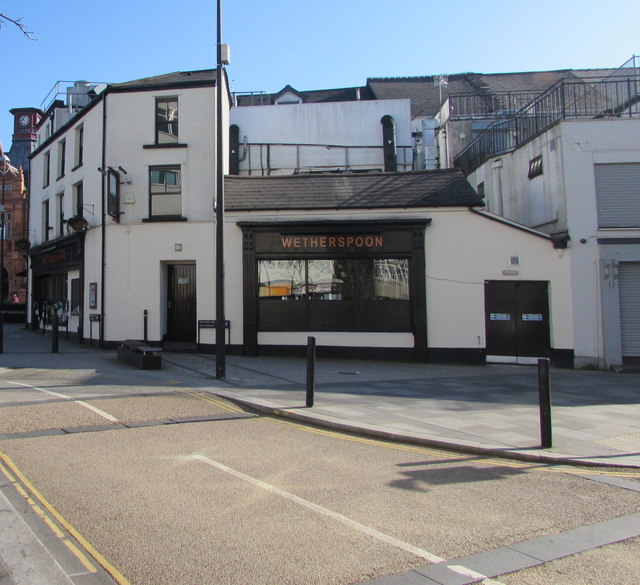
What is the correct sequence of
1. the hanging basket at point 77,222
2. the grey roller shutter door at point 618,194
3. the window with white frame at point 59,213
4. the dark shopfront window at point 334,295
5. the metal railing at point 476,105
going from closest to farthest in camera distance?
the grey roller shutter door at point 618,194, the dark shopfront window at point 334,295, the hanging basket at point 77,222, the window with white frame at point 59,213, the metal railing at point 476,105

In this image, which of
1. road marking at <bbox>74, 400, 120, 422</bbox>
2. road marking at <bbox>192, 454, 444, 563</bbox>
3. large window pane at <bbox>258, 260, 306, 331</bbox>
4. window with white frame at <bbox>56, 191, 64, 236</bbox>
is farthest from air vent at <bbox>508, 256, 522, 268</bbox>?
window with white frame at <bbox>56, 191, 64, 236</bbox>

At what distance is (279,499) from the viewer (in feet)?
15.7

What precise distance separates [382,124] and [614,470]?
19.2 meters

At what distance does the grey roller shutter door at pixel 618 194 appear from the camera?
49.3 feet

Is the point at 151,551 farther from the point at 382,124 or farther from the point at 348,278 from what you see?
the point at 382,124

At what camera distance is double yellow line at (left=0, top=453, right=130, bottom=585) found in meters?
3.47

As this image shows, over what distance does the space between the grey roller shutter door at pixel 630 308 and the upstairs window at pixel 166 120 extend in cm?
1420

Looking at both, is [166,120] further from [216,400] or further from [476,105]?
[476,105]

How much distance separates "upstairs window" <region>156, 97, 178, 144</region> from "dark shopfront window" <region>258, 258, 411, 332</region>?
17.8 feet

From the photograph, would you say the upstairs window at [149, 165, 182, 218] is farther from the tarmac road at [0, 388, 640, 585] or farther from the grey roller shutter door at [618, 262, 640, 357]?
the grey roller shutter door at [618, 262, 640, 357]

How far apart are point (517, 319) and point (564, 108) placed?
6.40m

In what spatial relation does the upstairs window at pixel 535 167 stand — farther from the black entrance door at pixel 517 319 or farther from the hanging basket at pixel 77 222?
the hanging basket at pixel 77 222

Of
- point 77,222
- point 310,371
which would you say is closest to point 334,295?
point 310,371

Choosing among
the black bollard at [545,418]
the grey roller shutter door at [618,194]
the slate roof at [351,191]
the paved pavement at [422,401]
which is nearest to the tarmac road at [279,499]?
the paved pavement at [422,401]
